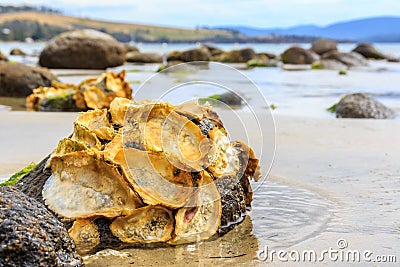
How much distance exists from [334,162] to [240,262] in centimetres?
298

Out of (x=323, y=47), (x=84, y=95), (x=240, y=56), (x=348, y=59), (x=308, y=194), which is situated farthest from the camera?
(x=323, y=47)

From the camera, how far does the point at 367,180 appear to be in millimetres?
5152

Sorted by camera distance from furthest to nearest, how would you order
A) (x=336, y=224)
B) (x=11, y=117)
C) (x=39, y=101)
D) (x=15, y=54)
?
(x=15, y=54) → (x=39, y=101) → (x=11, y=117) → (x=336, y=224)

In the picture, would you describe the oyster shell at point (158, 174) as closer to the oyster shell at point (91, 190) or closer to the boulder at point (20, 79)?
the oyster shell at point (91, 190)

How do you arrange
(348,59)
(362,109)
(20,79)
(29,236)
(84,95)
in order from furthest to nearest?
1. (348,59)
2. (20,79)
3. (84,95)
4. (362,109)
5. (29,236)

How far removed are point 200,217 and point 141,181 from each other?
17.5 inches

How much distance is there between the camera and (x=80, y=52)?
75.2 ft

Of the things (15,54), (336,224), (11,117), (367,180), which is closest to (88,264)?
(336,224)

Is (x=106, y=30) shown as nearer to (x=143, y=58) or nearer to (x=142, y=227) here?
(x=143, y=58)

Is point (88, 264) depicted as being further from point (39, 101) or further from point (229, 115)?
point (39, 101)

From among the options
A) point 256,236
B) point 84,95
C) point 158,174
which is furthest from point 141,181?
point 84,95

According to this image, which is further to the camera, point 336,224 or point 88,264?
point 336,224

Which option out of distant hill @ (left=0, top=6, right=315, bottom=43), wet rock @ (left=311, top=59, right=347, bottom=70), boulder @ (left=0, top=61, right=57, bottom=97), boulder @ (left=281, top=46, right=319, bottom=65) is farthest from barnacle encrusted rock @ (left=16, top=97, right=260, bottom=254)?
distant hill @ (left=0, top=6, right=315, bottom=43)

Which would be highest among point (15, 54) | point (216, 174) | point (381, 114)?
point (216, 174)
